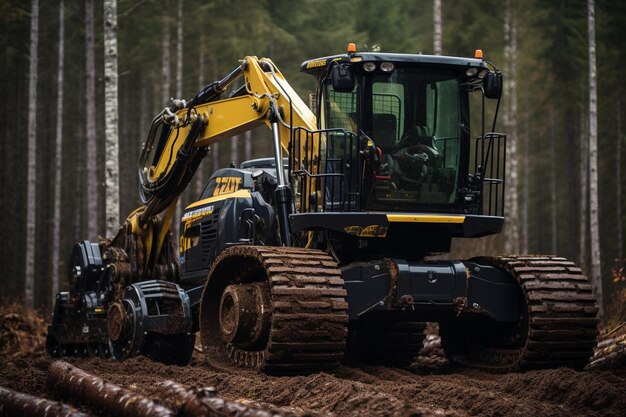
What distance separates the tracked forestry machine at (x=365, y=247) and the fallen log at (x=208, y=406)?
108 inches

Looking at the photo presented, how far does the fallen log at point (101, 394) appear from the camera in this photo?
25.4ft

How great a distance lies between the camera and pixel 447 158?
11.8m

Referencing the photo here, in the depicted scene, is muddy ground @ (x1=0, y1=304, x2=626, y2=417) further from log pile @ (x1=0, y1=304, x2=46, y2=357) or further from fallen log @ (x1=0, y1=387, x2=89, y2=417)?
log pile @ (x1=0, y1=304, x2=46, y2=357)

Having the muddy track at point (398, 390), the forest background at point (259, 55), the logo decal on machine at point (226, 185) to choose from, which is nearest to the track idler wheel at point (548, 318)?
the muddy track at point (398, 390)

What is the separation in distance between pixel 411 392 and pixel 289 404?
3.78 ft

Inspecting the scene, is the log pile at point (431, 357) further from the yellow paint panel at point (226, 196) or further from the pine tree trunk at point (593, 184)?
the pine tree trunk at point (593, 184)

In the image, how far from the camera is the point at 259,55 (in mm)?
36562

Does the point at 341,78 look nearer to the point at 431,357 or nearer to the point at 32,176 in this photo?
the point at 431,357

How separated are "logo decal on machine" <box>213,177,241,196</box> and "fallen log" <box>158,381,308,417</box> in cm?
620

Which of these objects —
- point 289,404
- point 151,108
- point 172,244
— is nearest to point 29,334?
point 172,244

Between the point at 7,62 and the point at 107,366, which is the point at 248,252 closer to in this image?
the point at 107,366

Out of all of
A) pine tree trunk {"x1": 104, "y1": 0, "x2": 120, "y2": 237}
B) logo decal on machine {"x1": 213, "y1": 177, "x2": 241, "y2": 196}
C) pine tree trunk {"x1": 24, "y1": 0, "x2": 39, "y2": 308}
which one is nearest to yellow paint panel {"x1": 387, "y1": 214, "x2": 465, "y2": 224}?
logo decal on machine {"x1": 213, "y1": 177, "x2": 241, "y2": 196}

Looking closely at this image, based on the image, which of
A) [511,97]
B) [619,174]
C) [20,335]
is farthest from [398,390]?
[619,174]

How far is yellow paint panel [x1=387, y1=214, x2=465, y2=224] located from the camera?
11297mm
